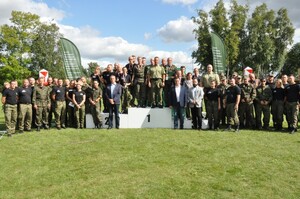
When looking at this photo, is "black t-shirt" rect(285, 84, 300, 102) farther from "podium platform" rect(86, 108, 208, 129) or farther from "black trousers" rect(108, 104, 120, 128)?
"black trousers" rect(108, 104, 120, 128)

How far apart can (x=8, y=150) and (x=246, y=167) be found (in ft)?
21.3

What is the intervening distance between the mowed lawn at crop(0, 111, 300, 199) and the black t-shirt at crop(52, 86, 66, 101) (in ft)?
4.95

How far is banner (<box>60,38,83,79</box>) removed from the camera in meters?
14.9

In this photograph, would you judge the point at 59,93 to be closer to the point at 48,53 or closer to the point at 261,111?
the point at 261,111

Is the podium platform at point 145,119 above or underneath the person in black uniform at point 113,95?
underneath

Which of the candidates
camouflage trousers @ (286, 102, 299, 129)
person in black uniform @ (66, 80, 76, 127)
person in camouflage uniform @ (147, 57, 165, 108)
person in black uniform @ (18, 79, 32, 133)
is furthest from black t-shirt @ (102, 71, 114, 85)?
camouflage trousers @ (286, 102, 299, 129)

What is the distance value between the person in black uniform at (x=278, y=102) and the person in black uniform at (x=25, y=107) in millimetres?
9008

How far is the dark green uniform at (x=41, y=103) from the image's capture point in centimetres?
1170

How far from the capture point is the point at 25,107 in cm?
1138

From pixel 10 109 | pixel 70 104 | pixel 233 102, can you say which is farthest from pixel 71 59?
pixel 233 102

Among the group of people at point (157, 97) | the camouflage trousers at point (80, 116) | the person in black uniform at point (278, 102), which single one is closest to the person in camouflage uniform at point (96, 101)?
the group of people at point (157, 97)

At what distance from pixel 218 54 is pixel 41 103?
8915 mm

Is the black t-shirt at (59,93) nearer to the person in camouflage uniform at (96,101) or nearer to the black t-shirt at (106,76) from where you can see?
the person in camouflage uniform at (96,101)

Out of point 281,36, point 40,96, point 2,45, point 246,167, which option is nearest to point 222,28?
point 281,36
